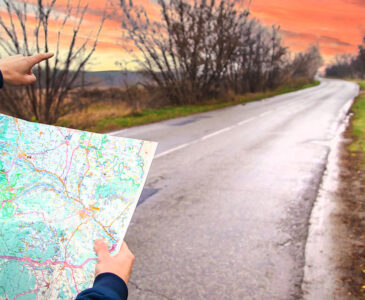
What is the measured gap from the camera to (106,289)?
3.20 feet

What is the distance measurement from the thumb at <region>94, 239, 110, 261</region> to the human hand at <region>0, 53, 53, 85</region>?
0.72 meters

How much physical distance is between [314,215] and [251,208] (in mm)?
867

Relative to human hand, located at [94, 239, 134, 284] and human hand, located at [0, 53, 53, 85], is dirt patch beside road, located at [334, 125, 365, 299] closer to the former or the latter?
human hand, located at [94, 239, 134, 284]

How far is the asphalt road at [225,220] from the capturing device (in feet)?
10.6

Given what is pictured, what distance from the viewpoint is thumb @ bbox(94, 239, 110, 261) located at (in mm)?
1066

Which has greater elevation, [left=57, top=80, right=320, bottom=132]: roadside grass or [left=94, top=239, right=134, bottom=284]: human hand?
[left=94, top=239, right=134, bottom=284]: human hand

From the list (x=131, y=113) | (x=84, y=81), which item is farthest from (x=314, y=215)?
(x=131, y=113)

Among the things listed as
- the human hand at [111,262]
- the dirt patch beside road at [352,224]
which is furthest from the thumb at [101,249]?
the dirt patch beside road at [352,224]

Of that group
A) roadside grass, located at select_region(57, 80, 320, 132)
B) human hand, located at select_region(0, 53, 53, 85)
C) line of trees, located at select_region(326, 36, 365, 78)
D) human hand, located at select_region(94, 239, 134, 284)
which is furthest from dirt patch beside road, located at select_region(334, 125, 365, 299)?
line of trees, located at select_region(326, 36, 365, 78)

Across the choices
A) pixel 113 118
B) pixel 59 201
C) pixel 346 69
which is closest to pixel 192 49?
pixel 113 118

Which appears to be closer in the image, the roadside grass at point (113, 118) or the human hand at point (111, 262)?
the human hand at point (111, 262)

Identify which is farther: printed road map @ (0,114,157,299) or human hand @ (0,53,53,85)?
human hand @ (0,53,53,85)

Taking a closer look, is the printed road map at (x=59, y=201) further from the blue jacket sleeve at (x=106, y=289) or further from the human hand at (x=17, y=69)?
the human hand at (x=17, y=69)

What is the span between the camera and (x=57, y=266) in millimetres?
1053
